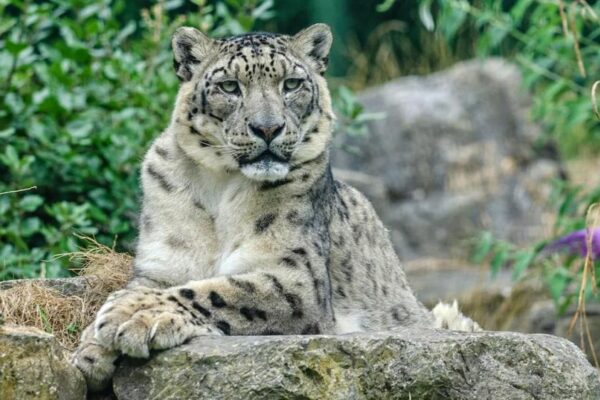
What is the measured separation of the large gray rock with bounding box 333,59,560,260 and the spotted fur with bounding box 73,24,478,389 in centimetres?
854

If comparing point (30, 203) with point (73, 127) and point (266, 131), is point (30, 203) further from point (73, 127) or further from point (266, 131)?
point (266, 131)

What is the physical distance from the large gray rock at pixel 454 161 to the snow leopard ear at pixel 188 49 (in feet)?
28.3

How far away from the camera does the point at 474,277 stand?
539 inches

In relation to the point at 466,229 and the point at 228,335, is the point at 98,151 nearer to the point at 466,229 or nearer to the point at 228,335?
the point at 228,335

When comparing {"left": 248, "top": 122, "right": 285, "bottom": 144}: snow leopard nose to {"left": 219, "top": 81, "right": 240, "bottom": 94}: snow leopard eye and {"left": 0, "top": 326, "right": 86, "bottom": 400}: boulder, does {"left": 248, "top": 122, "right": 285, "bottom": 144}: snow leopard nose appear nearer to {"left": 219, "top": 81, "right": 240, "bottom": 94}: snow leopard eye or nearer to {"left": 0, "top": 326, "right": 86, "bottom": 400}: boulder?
{"left": 219, "top": 81, "right": 240, "bottom": 94}: snow leopard eye

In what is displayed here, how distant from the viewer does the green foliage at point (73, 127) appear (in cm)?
855

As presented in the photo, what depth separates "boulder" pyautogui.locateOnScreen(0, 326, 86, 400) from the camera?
4.67 meters

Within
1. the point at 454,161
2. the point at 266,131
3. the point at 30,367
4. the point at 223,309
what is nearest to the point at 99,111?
the point at 266,131

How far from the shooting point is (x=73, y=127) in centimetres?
909

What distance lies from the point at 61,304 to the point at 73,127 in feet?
10.3

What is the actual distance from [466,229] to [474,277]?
5.50ft

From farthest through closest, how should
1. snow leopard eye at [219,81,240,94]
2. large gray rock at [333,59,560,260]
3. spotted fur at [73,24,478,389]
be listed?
large gray rock at [333,59,560,260] → snow leopard eye at [219,81,240,94] → spotted fur at [73,24,478,389]

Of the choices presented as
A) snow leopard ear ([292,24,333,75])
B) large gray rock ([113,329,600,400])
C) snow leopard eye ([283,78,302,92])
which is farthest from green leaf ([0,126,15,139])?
large gray rock ([113,329,600,400])

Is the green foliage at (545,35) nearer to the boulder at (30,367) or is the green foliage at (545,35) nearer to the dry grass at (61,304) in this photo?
the dry grass at (61,304)
